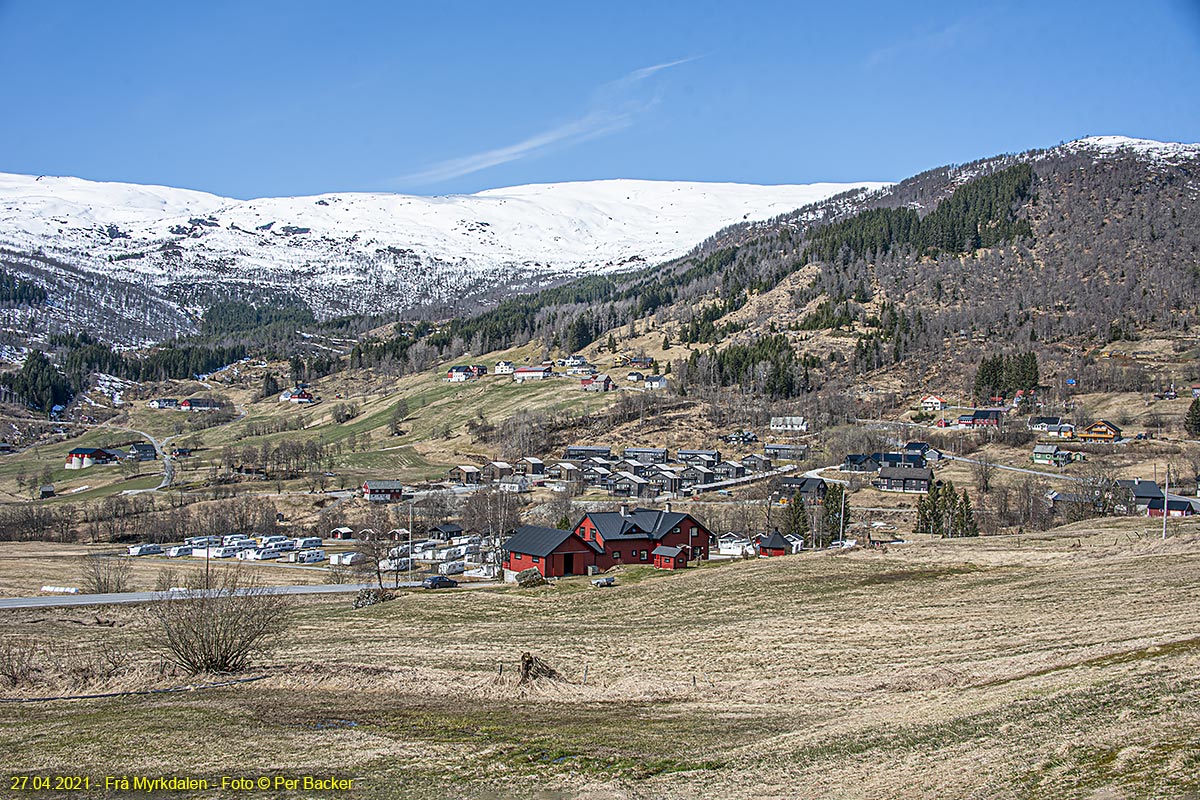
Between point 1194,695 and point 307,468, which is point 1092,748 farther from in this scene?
point 307,468

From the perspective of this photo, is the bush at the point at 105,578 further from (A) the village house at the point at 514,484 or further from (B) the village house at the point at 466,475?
(B) the village house at the point at 466,475

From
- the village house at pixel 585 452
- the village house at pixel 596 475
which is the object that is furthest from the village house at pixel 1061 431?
the village house at pixel 585 452

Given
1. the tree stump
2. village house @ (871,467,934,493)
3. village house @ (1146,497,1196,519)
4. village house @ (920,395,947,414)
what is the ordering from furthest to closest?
village house @ (920,395,947,414)
village house @ (871,467,934,493)
village house @ (1146,497,1196,519)
the tree stump

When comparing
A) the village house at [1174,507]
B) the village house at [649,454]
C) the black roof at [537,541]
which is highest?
the village house at [649,454]

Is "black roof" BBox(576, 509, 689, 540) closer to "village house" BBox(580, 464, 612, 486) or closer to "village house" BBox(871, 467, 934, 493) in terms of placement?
"village house" BBox(871, 467, 934, 493)

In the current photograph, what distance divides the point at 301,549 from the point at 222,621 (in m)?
60.4

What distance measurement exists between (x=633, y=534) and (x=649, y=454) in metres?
64.1

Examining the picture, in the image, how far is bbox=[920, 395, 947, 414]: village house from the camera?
14838cm

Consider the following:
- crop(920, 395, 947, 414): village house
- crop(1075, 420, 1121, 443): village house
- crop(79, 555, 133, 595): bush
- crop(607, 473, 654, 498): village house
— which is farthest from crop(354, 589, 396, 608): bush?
crop(920, 395, 947, 414): village house

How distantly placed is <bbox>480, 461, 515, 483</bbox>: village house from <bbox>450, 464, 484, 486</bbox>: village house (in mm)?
551

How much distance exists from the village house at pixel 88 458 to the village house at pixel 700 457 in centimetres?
9253

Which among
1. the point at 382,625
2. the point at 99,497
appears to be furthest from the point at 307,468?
the point at 382,625

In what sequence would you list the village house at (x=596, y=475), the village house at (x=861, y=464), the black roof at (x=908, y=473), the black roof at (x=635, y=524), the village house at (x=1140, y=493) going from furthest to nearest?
the village house at (x=596, y=475), the village house at (x=861, y=464), the black roof at (x=908, y=473), the village house at (x=1140, y=493), the black roof at (x=635, y=524)

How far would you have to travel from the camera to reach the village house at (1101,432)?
117 metres
